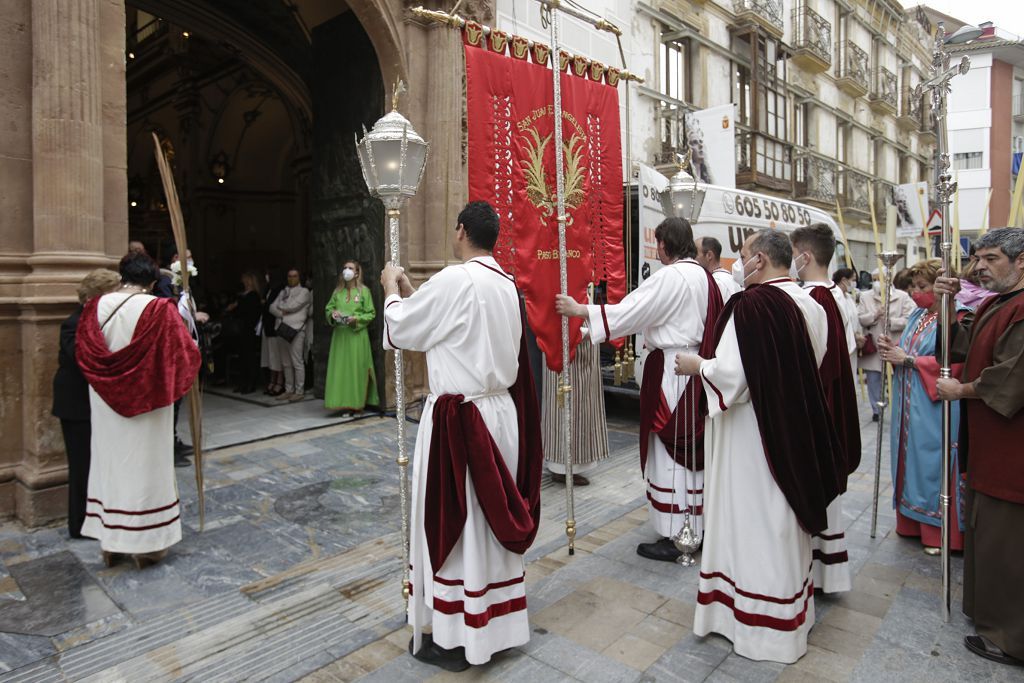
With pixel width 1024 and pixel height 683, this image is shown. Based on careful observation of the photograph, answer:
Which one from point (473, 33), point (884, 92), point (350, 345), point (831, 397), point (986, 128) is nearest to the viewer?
point (831, 397)

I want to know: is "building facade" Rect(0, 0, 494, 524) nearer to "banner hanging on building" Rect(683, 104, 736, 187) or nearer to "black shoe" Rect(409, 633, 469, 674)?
"black shoe" Rect(409, 633, 469, 674)

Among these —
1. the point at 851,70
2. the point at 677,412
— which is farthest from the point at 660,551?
the point at 851,70

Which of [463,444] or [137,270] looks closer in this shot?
[463,444]

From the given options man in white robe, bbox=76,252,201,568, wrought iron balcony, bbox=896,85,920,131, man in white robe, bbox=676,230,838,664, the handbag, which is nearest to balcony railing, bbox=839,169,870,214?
wrought iron balcony, bbox=896,85,920,131

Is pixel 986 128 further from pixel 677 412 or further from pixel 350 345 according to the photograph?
pixel 677 412

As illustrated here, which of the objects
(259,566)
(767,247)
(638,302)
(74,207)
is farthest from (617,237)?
(74,207)

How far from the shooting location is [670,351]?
4.16 metres

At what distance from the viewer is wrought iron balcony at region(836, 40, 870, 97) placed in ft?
70.2

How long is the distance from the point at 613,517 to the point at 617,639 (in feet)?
5.69

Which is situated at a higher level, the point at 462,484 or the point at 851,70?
the point at 851,70

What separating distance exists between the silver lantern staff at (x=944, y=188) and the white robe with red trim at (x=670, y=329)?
4.07ft

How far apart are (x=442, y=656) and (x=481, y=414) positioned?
1075 millimetres

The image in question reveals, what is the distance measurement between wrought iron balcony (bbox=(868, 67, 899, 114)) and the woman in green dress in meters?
22.4

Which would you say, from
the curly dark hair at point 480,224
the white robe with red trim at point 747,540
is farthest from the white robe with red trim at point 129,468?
the white robe with red trim at point 747,540
